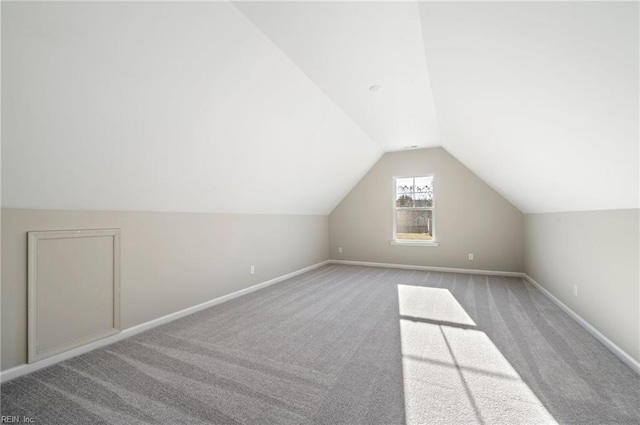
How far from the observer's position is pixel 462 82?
2188 mm

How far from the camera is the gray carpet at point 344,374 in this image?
5.19ft

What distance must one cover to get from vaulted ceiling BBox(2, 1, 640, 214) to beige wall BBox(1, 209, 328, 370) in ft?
0.48

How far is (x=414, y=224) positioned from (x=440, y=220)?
1.77 ft

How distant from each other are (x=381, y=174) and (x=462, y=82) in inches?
155

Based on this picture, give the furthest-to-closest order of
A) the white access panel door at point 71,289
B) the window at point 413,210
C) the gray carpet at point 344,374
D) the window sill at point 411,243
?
1. the window at point 413,210
2. the window sill at point 411,243
3. the white access panel door at point 71,289
4. the gray carpet at point 344,374

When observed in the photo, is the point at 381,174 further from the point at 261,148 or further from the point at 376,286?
the point at 261,148

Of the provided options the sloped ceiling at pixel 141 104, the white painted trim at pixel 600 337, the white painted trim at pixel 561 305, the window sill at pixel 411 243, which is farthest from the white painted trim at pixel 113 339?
the white painted trim at pixel 600 337

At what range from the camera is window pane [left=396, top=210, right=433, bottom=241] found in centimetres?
584

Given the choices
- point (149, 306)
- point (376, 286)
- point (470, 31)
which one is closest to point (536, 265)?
point (376, 286)

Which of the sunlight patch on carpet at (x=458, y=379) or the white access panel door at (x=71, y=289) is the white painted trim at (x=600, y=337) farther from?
the white access panel door at (x=71, y=289)

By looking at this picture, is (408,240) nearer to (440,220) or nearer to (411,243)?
(411,243)

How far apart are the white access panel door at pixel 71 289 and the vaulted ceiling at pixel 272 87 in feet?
0.97

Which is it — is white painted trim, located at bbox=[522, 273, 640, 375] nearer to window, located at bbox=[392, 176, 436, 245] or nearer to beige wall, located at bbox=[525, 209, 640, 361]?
beige wall, located at bbox=[525, 209, 640, 361]

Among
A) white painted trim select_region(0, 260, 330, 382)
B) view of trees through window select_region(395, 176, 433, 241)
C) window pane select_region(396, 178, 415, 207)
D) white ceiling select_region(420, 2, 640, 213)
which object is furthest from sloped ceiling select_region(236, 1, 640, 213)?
white painted trim select_region(0, 260, 330, 382)
